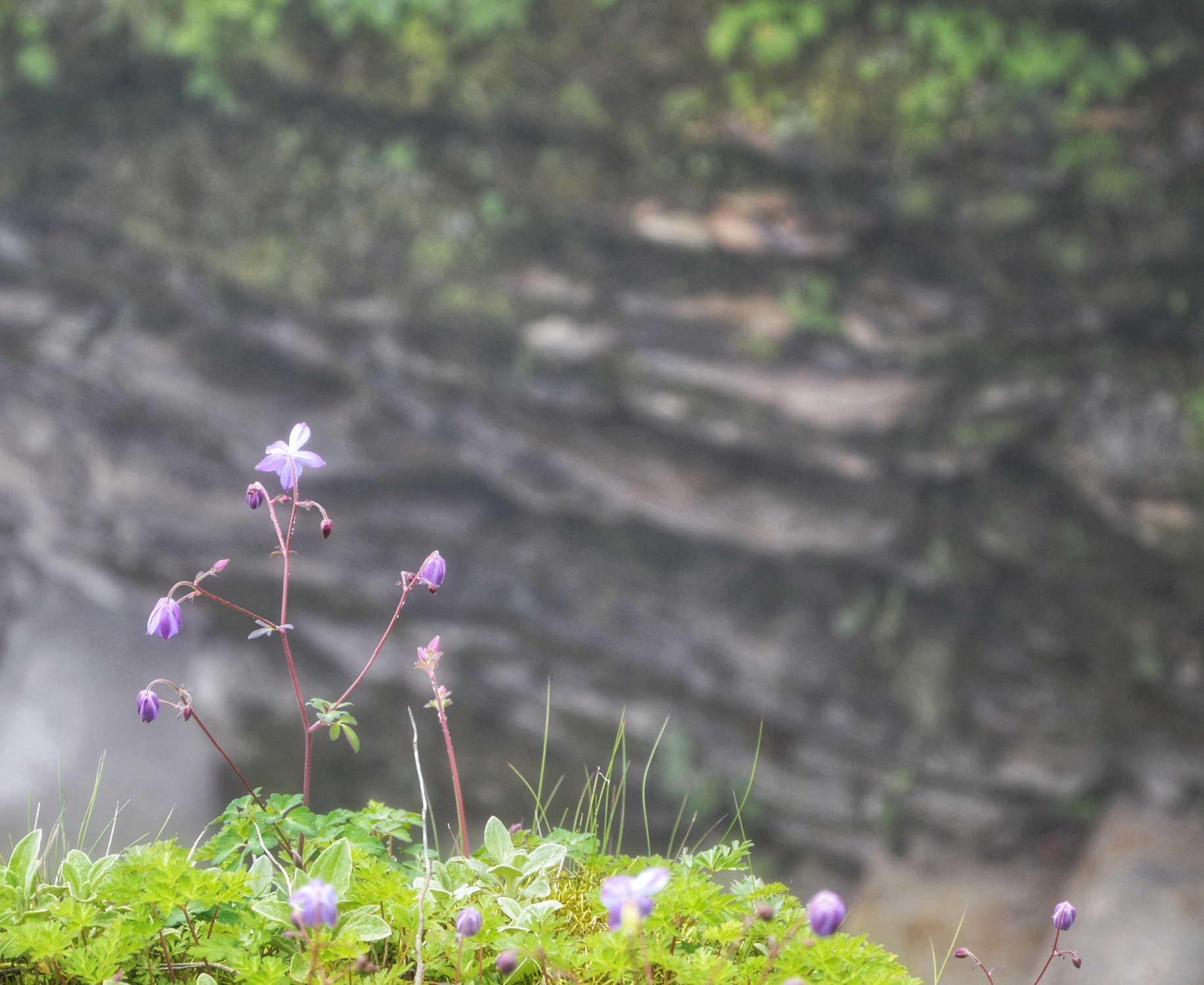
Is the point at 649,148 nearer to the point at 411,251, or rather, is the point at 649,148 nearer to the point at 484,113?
the point at 484,113

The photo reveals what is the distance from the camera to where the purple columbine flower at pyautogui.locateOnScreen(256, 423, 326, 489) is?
1.46 m

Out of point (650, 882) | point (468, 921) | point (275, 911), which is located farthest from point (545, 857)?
point (650, 882)

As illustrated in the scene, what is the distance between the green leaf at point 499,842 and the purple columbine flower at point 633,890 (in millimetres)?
488

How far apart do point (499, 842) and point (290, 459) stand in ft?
2.30

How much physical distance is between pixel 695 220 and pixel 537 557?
356 cm

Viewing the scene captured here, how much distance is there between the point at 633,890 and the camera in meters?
0.98

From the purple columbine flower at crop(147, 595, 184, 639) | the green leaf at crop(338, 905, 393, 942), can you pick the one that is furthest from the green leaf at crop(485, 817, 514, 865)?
the purple columbine flower at crop(147, 595, 184, 639)

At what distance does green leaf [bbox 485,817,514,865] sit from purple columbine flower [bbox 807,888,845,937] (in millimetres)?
568

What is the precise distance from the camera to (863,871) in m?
7.69

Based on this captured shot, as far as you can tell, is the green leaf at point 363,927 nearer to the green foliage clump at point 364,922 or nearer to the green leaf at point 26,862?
the green foliage clump at point 364,922

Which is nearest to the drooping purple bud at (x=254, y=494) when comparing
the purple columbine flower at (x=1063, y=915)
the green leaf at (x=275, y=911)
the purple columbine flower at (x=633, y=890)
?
the green leaf at (x=275, y=911)

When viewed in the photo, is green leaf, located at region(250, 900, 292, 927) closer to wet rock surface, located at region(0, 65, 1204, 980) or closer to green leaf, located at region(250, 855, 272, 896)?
green leaf, located at region(250, 855, 272, 896)

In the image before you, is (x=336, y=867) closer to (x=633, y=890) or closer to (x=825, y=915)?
(x=633, y=890)

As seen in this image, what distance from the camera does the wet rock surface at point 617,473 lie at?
6.78m
